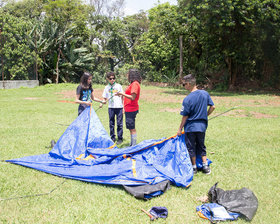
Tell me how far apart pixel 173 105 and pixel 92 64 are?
16.5m

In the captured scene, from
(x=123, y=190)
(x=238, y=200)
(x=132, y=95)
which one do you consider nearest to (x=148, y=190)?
(x=123, y=190)

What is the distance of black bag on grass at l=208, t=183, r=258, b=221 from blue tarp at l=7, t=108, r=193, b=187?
0.57 metres

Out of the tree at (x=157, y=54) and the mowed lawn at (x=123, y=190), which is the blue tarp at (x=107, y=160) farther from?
the tree at (x=157, y=54)

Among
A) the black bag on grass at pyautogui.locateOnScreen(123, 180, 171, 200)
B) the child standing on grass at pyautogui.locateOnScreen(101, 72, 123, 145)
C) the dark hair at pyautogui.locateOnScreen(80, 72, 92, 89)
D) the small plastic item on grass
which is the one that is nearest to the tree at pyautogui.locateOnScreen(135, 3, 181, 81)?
the child standing on grass at pyautogui.locateOnScreen(101, 72, 123, 145)

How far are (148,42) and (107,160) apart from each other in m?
25.6

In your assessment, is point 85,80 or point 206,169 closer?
point 206,169

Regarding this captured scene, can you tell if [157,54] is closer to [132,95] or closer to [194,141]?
[132,95]

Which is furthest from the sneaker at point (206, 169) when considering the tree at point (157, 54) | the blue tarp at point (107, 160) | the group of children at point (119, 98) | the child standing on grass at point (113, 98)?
the tree at point (157, 54)

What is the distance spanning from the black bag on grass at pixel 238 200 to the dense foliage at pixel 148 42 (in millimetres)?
14559

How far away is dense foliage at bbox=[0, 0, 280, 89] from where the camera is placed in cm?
1766

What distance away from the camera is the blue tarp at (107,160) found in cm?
402

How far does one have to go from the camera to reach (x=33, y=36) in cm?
2473

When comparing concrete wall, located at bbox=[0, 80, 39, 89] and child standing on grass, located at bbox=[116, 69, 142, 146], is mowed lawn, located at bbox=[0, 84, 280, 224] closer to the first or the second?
child standing on grass, located at bbox=[116, 69, 142, 146]

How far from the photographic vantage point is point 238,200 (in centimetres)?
330
